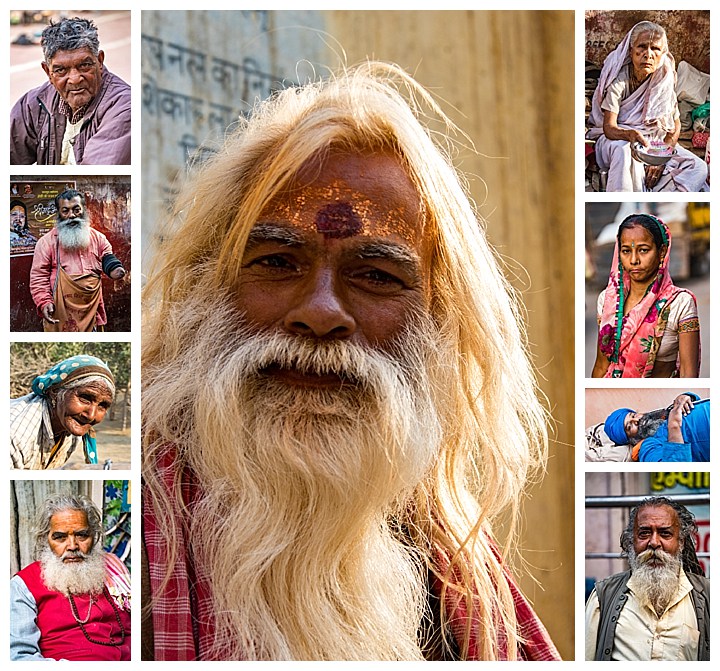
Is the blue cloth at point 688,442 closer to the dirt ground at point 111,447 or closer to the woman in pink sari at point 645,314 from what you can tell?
the woman in pink sari at point 645,314

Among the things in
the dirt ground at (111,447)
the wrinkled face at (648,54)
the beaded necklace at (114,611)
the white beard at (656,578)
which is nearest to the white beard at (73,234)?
the dirt ground at (111,447)

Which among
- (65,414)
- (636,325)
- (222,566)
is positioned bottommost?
(222,566)

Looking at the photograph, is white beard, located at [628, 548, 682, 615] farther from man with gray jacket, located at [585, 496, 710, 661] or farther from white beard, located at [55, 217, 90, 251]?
white beard, located at [55, 217, 90, 251]

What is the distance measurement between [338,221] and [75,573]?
920 mm

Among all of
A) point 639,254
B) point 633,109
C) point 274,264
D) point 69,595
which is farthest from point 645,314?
point 69,595

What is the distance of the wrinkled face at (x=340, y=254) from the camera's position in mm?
1790

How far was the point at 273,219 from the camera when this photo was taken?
71.6 inches

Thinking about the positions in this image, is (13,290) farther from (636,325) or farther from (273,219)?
(636,325)

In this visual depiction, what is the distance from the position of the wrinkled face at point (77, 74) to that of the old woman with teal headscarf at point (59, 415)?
0.57 m

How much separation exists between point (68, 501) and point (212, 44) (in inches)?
55.4

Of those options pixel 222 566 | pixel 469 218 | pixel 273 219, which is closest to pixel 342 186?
pixel 273 219

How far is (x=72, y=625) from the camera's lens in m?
1.96

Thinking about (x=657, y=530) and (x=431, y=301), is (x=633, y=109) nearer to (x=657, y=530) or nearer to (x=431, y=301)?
(x=431, y=301)

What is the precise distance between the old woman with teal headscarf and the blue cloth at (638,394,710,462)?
45.8 inches
